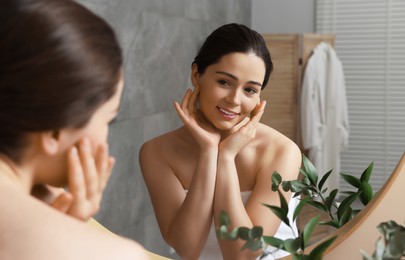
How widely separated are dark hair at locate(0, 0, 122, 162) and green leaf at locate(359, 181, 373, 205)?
Result: 1.20 feet

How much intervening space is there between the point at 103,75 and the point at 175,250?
345mm

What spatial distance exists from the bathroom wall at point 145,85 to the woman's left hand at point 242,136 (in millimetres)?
75

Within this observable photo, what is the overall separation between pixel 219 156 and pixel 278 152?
8 cm

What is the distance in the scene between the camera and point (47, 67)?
274 millimetres

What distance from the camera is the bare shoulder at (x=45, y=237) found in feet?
0.88

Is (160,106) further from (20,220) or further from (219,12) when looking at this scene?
(20,220)

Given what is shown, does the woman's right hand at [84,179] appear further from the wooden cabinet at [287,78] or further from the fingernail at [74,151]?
the wooden cabinet at [287,78]

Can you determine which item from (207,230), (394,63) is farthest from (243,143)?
(394,63)

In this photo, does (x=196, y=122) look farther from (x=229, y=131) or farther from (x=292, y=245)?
(x=292, y=245)

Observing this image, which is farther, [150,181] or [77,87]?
[150,181]

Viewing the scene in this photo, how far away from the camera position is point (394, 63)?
2.24ft

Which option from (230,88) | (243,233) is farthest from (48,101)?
(230,88)

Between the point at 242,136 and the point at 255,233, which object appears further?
the point at 242,136

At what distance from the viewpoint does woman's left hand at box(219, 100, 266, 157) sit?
57cm
